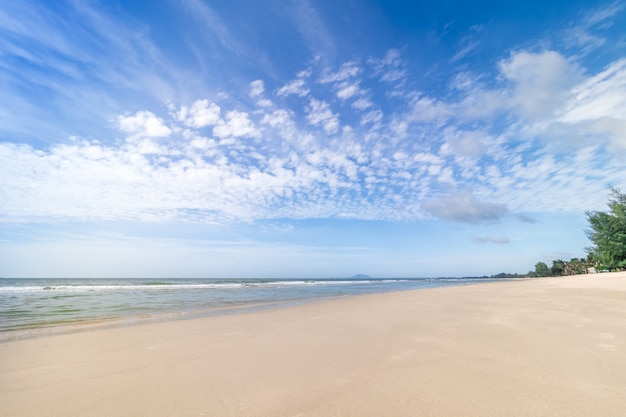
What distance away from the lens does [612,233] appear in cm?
4025

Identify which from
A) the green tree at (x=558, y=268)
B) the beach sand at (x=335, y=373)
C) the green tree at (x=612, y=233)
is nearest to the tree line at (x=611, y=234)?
the green tree at (x=612, y=233)

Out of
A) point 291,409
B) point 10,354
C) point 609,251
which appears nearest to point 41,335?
point 10,354

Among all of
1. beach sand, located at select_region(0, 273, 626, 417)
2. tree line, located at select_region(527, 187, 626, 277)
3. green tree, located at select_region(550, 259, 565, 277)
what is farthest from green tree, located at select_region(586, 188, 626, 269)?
green tree, located at select_region(550, 259, 565, 277)

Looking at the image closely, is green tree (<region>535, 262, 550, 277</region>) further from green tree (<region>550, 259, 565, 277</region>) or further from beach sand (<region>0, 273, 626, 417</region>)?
beach sand (<region>0, 273, 626, 417</region>)

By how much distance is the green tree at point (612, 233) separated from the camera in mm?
38562

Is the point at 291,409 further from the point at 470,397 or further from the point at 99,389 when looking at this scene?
the point at 99,389

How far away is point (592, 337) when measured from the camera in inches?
194

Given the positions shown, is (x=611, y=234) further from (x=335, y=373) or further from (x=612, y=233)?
(x=335, y=373)

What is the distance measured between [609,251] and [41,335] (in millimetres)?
56729

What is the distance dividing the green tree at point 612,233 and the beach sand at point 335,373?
152ft

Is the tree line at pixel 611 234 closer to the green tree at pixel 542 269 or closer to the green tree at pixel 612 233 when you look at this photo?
the green tree at pixel 612 233

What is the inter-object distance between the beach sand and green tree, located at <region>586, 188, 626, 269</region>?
4626cm

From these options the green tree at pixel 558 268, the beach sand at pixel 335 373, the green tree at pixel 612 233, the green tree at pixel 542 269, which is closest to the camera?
the beach sand at pixel 335 373

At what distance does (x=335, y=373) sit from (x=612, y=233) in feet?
178
